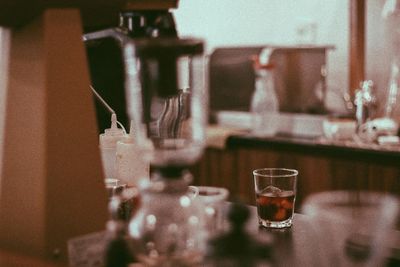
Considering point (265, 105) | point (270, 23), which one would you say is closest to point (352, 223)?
point (265, 105)

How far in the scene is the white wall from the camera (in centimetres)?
414

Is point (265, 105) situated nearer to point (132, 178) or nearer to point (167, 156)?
point (132, 178)

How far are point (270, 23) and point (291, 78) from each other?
681mm

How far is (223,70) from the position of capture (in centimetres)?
465

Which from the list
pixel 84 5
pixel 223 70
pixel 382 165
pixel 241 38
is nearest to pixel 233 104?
pixel 223 70

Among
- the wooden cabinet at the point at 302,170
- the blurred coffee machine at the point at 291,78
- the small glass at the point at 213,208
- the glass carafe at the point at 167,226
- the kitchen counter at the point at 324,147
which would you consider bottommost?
the wooden cabinet at the point at 302,170

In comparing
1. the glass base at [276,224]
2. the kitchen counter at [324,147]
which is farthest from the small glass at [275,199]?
the kitchen counter at [324,147]

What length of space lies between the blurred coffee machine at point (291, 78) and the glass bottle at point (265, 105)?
7 centimetres

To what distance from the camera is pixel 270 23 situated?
463 cm

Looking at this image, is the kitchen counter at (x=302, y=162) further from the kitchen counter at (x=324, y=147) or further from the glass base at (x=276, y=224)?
the glass base at (x=276, y=224)

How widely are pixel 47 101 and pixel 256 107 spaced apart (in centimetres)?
306

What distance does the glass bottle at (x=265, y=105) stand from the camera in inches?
157

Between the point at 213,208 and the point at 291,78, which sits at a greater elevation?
the point at 291,78

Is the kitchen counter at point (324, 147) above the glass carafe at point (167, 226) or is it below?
below
